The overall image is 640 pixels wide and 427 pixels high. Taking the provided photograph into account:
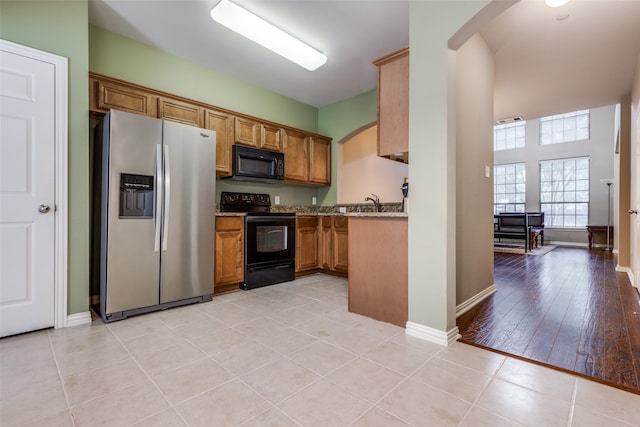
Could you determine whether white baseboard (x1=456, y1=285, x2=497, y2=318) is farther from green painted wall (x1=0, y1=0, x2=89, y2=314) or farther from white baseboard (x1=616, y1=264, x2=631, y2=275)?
green painted wall (x1=0, y1=0, x2=89, y2=314)

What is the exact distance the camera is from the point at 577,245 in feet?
25.1

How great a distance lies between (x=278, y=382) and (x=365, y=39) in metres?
3.22

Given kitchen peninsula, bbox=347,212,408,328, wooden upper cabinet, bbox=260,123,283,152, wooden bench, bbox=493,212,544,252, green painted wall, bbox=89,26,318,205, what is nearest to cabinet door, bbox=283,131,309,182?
wooden upper cabinet, bbox=260,123,283,152

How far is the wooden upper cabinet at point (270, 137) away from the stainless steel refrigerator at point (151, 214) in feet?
3.41

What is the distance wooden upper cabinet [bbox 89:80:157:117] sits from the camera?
271 cm

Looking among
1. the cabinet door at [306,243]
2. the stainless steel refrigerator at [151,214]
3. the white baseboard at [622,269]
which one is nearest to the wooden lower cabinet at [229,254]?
the stainless steel refrigerator at [151,214]

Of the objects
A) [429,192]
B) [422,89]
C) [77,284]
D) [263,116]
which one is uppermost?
[263,116]

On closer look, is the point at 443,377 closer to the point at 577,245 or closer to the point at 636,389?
the point at 636,389

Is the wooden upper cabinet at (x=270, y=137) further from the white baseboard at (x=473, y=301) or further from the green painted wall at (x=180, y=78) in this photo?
the white baseboard at (x=473, y=301)

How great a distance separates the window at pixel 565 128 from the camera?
7.70m

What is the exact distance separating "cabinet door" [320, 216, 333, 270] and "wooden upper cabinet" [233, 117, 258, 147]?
1.47 meters

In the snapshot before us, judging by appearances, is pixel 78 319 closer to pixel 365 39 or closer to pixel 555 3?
pixel 365 39

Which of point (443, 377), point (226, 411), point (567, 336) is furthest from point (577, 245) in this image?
point (226, 411)

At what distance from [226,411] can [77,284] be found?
1936 millimetres
